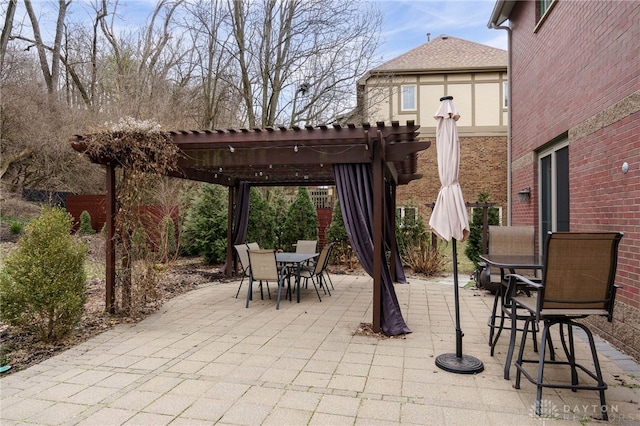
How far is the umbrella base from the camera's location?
311 centimetres

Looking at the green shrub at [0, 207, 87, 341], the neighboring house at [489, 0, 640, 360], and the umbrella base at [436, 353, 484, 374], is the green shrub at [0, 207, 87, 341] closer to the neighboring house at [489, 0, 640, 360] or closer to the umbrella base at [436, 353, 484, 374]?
the umbrella base at [436, 353, 484, 374]

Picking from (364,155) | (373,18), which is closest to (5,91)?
(373,18)

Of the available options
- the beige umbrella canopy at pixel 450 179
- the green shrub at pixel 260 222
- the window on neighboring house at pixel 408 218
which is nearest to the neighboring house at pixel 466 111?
the window on neighboring house at pixel 408 218

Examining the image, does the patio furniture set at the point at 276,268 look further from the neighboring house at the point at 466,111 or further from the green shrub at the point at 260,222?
the neighboring house at the point at 466,111

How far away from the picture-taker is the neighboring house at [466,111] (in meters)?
14.9

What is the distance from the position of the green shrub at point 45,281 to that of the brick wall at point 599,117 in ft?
17.0

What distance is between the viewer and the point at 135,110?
11.5 m

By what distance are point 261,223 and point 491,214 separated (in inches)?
217

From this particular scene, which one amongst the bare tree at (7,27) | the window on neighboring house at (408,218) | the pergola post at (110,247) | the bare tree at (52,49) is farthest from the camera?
the bare tree at (52,49)

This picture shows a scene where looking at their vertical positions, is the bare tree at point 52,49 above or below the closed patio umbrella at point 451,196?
above

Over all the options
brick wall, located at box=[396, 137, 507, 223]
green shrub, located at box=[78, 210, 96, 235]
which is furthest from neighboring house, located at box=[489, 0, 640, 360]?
green shrub, located at box=[78, 210, 96, 235]

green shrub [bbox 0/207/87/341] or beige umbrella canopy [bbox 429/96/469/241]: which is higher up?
beige umbrella canopy [bbox 429/96/469/241]

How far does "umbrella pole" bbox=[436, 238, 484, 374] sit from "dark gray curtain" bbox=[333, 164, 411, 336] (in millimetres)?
895

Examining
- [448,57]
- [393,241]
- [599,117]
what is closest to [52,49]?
[393,241]
